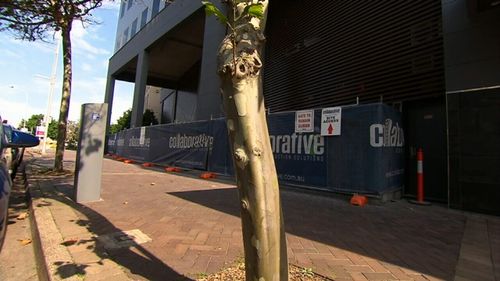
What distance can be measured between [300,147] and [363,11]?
4338 mm

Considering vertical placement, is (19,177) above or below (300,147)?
below

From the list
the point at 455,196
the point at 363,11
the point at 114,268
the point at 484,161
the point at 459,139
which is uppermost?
the point at 363,11

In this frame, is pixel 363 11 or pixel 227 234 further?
pixel 363 11

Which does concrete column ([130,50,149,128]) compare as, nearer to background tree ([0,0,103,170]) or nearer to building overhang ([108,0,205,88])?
building overhang ([108,0,205,88])

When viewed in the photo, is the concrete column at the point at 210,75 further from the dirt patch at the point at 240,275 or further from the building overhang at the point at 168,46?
the dirt patch at the point at 240,275

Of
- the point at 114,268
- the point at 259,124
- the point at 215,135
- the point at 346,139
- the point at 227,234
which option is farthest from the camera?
the point at 215,135

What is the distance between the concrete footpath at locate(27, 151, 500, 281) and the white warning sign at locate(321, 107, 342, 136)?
161 cm

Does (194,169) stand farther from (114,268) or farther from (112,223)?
(114,268)

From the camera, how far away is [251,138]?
6.59 feet

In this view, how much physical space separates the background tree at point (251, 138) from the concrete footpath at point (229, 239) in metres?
1.20

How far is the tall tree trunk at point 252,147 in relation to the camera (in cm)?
201

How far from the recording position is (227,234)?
4.38 m

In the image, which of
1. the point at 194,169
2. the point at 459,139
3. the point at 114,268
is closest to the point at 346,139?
the point at 459,139

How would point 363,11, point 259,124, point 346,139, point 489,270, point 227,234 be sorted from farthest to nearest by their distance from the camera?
1. point 363,11
2. point 346,139
3. point 227,234
4. point 489,270
5. point 259,124
